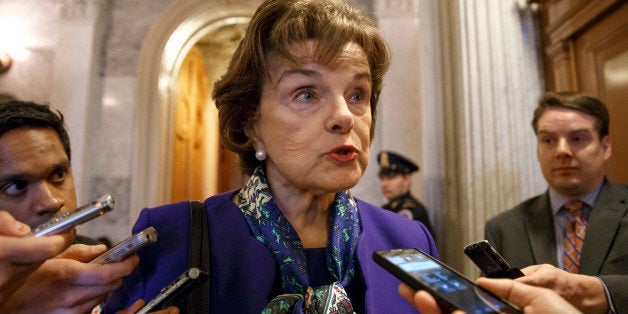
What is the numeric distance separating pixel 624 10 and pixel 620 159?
79 centimetres

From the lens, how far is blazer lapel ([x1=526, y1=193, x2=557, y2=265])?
2070 mm

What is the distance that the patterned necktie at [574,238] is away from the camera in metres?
2.02

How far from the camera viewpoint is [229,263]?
1.09m

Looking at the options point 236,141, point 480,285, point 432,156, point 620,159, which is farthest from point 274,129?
point 432,156

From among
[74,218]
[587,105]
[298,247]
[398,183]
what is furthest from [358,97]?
[398,183]

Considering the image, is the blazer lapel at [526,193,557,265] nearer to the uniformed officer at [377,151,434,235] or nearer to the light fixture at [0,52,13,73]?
the uniformed officer at [377,151,434,235]

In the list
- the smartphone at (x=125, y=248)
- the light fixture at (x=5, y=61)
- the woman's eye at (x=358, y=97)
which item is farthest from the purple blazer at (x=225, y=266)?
the light fixture at (x=5, y=61)

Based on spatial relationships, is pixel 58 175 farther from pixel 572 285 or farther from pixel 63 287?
pixel 572 285

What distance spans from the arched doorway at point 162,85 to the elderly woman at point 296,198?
13.3 feet

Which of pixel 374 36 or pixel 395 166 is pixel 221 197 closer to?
pixel 374 36

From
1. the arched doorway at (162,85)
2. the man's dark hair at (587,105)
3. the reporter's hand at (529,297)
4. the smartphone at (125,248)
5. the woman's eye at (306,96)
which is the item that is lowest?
the reporter's hand at (529,297)

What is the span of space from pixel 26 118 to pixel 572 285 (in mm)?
1540

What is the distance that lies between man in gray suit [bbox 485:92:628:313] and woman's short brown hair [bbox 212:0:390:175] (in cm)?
123

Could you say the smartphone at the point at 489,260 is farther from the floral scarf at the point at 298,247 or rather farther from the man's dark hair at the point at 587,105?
the man's dark hair at the point at 587,105
